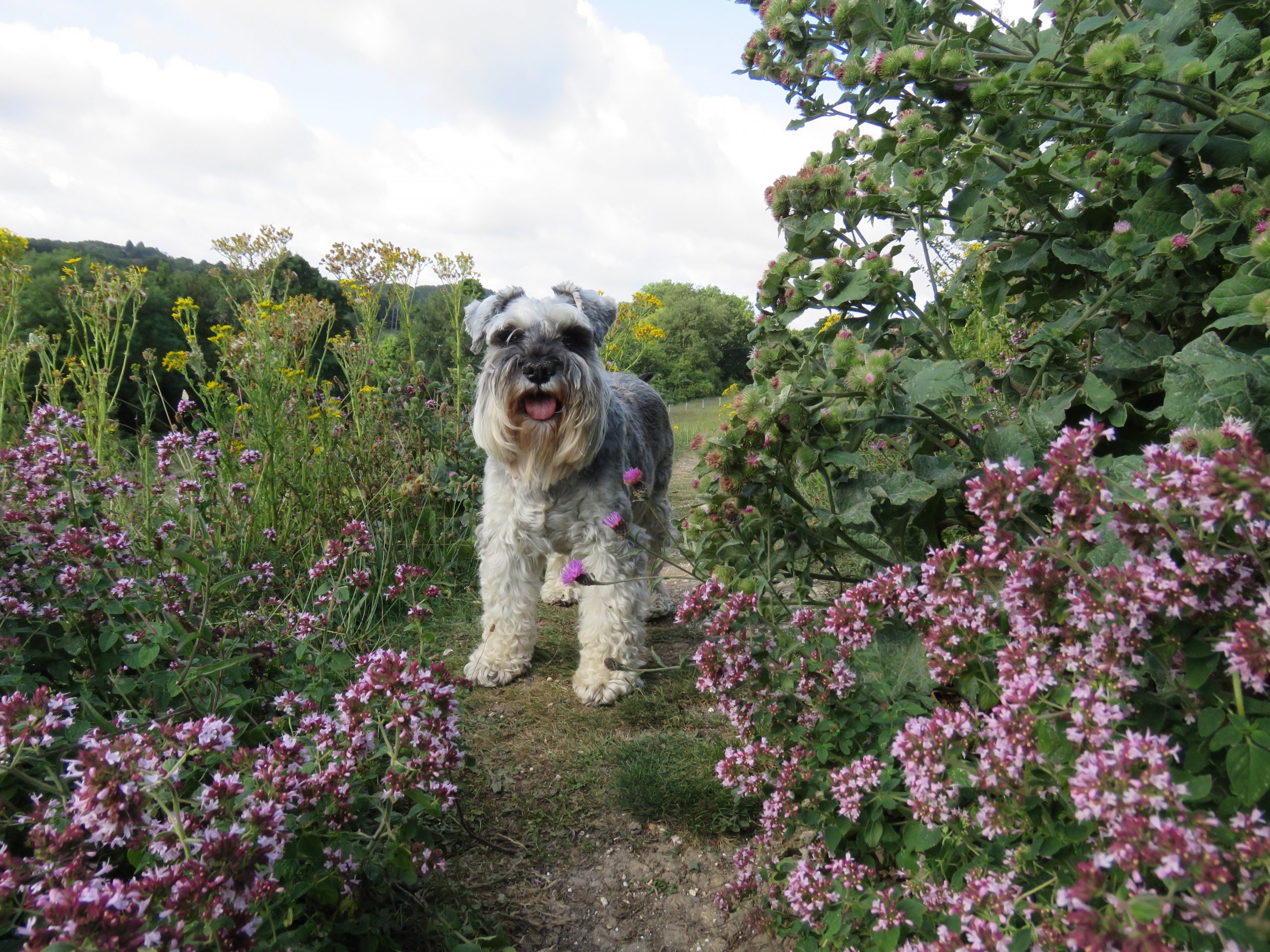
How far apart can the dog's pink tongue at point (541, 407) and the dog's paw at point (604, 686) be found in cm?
139

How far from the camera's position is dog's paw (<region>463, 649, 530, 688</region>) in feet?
12.8

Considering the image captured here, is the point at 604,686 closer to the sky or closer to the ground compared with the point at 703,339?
closer to the ground

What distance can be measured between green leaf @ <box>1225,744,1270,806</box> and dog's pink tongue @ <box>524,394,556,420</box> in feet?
9.96

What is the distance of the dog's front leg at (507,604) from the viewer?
3.98 metres

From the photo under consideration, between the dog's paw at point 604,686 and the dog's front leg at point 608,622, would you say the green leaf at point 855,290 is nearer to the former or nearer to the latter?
the dog's front leg at point 608,622

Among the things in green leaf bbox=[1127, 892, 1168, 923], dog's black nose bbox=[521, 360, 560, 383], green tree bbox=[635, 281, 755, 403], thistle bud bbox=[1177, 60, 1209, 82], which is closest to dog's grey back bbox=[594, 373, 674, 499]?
dog's black nose bbox=[521, 360, 560, 383]

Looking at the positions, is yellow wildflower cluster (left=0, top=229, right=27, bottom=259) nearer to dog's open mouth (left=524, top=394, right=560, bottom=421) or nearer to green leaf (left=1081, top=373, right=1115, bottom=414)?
dog's open mouth (left=524, top=394, right=560, bottom=421)

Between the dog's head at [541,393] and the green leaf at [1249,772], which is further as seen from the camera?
the dog's head at [541,393]

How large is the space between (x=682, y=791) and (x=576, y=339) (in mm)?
2446

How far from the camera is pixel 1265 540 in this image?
114 centimetres

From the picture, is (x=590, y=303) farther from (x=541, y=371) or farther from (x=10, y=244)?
(x=10, y=244)

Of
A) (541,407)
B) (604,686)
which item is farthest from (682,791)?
(541,407)

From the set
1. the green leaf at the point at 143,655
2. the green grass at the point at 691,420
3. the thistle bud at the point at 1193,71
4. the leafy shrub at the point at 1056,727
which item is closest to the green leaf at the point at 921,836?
the leafy shrub at the point at 1056,727

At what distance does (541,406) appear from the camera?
3.72m
